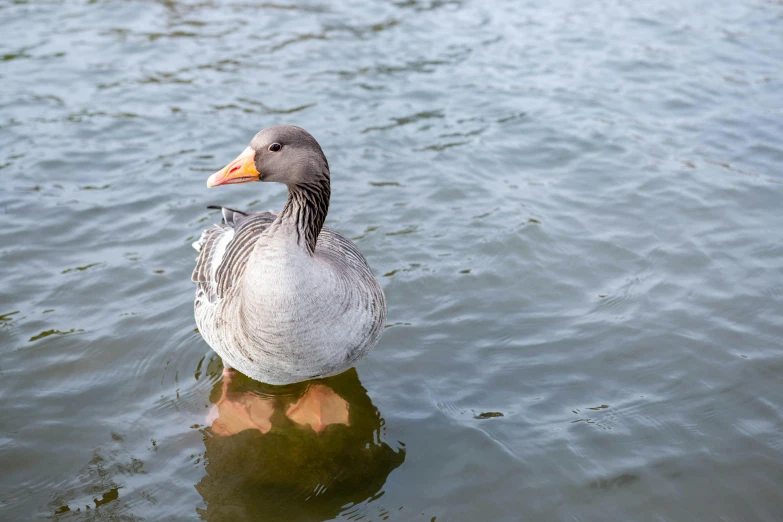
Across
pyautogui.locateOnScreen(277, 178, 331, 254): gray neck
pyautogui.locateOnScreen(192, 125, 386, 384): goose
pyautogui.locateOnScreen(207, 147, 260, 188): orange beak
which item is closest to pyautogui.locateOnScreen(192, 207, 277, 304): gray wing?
pyautogui.locateOnScreen(192, 125, 386, 384): goose

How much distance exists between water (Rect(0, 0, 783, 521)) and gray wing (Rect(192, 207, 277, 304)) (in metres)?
0.80

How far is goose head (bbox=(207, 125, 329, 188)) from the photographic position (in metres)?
4.44

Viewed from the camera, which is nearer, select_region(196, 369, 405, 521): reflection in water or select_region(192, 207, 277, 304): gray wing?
select_region(196, 369, 405, 521): reflection in water

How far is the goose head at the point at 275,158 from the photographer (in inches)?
175

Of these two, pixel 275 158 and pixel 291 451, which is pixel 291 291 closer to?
pixel 275 158

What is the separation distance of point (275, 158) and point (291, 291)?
33.0 inches

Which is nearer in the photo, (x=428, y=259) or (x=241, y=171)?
(x=241, y=171)

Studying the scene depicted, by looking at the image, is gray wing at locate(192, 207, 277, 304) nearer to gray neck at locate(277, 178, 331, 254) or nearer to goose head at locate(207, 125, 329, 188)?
gray neck at locate(277, 178, 331, 254)

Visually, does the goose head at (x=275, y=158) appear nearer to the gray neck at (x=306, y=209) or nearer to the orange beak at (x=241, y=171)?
the orange beak at (x=241, y=171)

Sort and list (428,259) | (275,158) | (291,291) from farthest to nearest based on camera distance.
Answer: (428,259) → (275,158) → (291,291)

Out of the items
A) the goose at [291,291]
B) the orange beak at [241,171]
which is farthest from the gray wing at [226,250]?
the orange beak at [241,171]

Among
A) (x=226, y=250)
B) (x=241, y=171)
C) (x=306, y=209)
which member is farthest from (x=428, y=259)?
(x=241, y=171)

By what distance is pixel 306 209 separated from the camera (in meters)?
4.61

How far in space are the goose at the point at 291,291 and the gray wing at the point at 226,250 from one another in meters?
0.04
